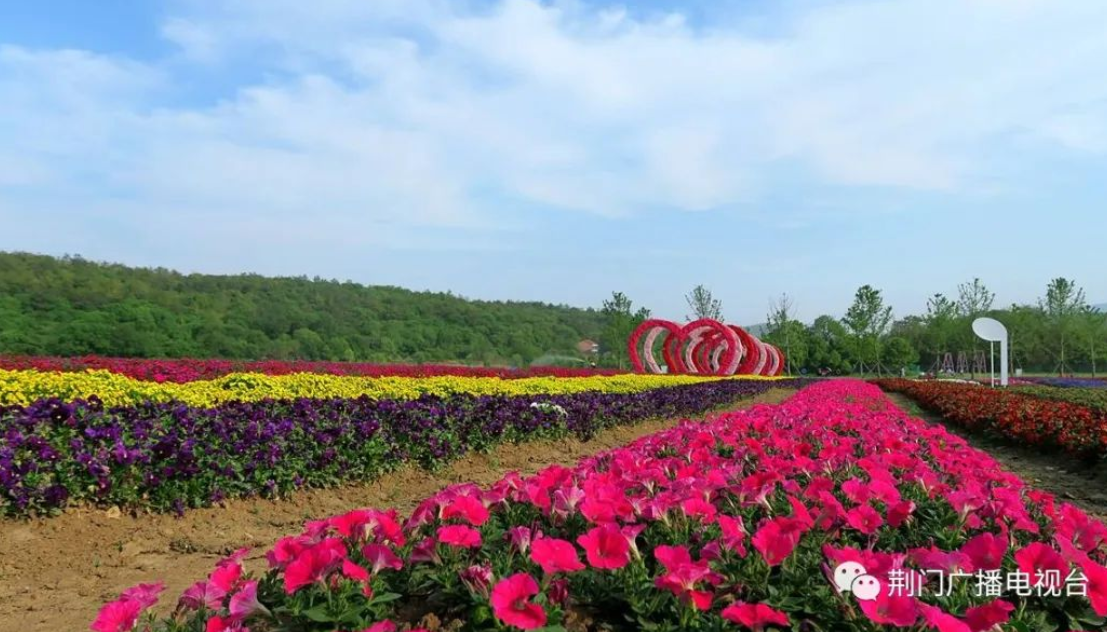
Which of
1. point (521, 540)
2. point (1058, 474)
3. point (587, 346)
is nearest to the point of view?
point (521, 540)

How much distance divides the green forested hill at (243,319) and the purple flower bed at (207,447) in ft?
94.6

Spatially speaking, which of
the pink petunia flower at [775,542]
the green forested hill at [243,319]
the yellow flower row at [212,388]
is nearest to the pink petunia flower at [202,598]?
the pink petunia flower at [775,542]

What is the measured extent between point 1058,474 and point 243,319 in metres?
43.2

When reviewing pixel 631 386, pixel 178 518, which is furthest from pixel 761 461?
pixel 631 386

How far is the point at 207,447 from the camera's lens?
425 cm

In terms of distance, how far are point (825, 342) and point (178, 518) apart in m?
56.1

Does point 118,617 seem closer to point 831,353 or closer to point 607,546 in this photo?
point 607,546

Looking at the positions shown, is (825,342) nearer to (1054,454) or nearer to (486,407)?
(1054,454)

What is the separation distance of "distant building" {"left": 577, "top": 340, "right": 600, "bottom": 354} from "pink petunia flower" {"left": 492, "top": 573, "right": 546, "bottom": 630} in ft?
198

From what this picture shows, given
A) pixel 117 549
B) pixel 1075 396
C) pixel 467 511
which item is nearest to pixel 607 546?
pixel 467 511

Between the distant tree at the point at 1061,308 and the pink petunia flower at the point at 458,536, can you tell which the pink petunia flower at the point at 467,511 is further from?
the distant tree at the point at 1061,308

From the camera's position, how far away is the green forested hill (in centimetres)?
3083

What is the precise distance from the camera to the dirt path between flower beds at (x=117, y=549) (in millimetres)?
2988

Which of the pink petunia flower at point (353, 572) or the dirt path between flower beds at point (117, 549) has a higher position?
the pink petunia flower at point (353, 572)
